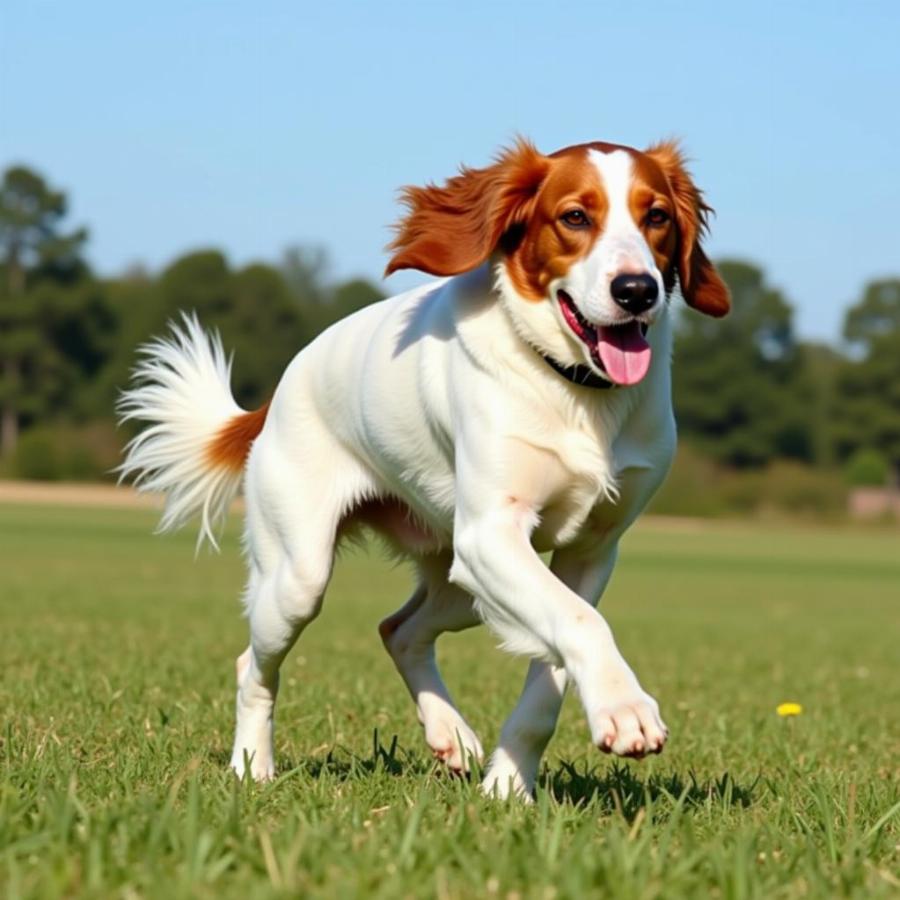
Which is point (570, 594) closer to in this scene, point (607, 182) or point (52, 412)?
point (607, 182)

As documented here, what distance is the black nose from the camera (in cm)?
463

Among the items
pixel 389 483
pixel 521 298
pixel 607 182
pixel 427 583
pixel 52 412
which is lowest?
pixel 52 412

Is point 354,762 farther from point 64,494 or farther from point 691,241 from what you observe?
point 64,494

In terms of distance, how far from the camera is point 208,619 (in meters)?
14.7

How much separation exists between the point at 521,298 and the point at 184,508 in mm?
2517

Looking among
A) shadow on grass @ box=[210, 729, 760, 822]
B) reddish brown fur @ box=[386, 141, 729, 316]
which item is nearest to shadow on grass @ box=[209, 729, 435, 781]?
shadow on grass @ box=[210, 729, 760, 822]

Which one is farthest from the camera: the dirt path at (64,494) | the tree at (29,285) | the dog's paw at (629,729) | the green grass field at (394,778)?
the tree at (29,285)

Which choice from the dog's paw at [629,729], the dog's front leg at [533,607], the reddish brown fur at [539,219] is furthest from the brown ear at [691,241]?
the dog's paw at [629,729]

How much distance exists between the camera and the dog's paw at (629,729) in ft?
Answer: 13.0

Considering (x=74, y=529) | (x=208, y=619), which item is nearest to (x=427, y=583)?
(x=208, y=619)

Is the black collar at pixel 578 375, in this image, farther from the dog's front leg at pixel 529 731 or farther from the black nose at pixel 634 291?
the dog's front leg at pixel 529 731

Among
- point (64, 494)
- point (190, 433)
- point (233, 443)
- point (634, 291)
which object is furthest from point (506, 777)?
point (64, 494)

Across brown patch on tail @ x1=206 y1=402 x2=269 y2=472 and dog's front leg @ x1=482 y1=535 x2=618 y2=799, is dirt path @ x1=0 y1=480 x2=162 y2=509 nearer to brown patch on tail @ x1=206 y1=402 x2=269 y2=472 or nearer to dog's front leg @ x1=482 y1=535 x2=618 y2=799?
brown patch on tail @ x1=206 y1=402 x2=269 y2=472

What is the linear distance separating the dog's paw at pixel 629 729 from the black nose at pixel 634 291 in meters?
1.19
